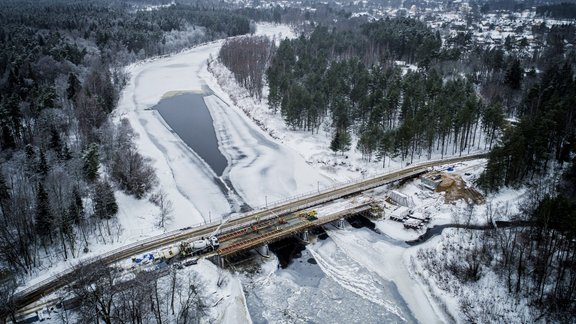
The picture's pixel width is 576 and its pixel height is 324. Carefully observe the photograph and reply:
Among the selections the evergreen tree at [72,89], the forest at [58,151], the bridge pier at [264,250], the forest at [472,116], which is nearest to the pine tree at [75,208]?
the forest at [58,151]

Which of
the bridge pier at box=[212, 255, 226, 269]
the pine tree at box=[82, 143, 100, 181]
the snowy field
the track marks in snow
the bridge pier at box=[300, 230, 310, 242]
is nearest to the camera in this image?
the snowy field

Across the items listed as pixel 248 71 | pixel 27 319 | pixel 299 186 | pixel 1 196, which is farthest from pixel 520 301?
pixel 248 71

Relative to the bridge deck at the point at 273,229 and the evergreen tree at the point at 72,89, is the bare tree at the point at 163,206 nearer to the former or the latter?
the bridge deck at the point at 273,229

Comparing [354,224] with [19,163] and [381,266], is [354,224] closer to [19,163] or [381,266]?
[381,266]

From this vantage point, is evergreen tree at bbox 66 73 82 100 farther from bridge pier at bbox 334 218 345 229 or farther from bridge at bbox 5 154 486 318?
bridge pier at bbox 334 218 345 229

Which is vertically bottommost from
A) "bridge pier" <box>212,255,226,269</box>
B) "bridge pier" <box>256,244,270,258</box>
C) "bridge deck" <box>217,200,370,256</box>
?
"bridge pier" <box>256,244,270,258</box>

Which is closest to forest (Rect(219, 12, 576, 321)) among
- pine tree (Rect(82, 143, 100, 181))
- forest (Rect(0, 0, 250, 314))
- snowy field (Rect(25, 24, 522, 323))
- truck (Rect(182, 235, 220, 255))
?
snowy field (Rect(25, 24, 522, 323))

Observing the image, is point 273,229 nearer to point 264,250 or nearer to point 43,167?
point 264,250
